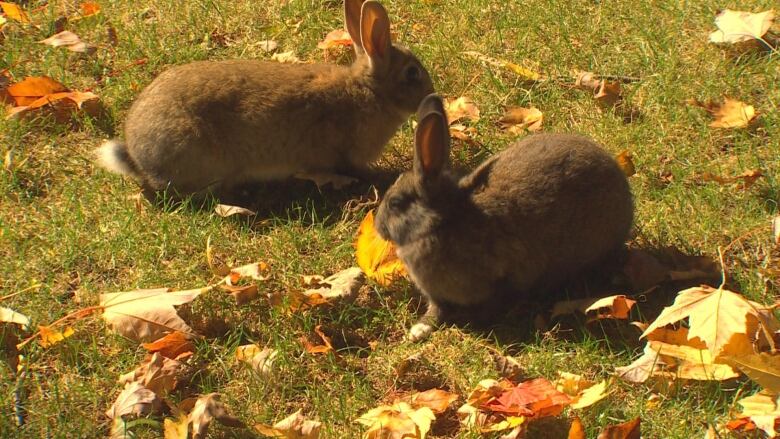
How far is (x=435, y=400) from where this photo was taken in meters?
3.47

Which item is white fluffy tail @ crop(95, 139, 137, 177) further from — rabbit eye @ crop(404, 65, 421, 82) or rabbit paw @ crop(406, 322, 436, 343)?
rabbit paw @ crop(406, 322, 436, 343)

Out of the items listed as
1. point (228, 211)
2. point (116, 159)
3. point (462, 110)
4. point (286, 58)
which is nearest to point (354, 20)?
point (286, 58)

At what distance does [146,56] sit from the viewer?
5914 millimetres

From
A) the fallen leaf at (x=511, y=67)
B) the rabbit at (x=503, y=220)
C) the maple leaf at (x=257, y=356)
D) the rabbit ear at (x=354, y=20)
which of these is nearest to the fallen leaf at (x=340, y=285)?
the rabbit at (x=503, y=220)

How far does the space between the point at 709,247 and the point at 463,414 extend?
5.20ft

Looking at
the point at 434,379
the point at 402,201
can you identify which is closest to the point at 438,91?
the point at 402,201

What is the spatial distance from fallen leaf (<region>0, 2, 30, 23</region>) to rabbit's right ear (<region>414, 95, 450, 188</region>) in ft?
11.5

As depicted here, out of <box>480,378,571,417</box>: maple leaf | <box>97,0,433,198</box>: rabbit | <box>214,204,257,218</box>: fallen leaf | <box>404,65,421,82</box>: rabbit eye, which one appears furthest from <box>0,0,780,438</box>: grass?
<box>404,65,421,82</box>: rabbit eye

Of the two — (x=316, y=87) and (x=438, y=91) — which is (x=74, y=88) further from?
(x=438, y=91)

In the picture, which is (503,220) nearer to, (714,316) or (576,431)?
(714,316)

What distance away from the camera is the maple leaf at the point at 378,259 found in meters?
4.27

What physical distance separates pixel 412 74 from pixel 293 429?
105 inches

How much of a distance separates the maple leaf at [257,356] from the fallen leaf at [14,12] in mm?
3529

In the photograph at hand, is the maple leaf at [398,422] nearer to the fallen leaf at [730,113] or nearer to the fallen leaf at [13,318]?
the fallen leaf at [13,318]
